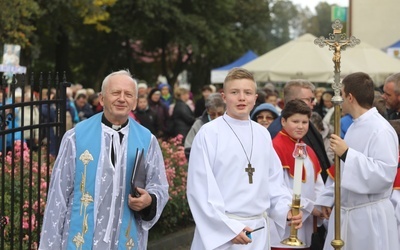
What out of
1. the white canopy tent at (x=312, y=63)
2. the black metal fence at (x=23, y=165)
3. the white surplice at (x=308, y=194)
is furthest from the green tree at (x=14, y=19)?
the white surplice at (x=308, y=194)

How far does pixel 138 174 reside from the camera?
514cm

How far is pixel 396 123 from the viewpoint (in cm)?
678

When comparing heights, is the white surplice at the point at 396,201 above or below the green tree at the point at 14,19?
below

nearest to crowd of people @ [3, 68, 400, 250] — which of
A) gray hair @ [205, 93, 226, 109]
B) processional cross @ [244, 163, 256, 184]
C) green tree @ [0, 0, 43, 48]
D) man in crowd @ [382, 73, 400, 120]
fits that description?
processional cross @ [244, 163, 256, 184]

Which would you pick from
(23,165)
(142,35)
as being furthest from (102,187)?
(142,35)

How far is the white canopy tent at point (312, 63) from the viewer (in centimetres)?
1803

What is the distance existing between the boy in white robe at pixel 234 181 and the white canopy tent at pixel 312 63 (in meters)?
12.4

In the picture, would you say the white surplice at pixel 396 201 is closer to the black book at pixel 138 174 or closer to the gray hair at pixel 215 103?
the black book at pixel 138 174

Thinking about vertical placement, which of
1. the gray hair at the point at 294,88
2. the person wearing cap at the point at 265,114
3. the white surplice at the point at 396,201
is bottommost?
the white surplice at the point at 396,201

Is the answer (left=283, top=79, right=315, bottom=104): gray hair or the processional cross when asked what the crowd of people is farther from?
(left=283, top=79, right=315, bottom=104): gray hair

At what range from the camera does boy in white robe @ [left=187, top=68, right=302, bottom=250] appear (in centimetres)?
532

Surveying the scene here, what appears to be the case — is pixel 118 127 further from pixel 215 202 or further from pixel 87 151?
pixel 215 202

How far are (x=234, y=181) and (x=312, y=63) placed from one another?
515 inches

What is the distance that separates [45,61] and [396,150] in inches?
1347
